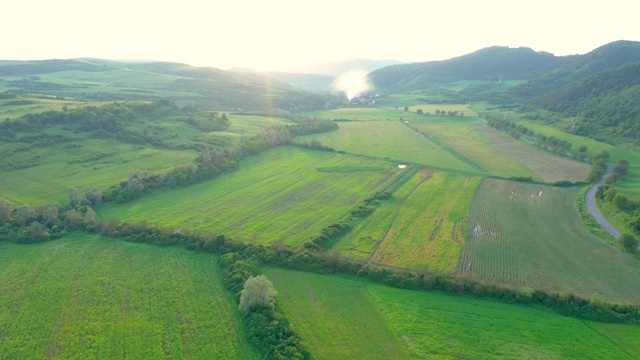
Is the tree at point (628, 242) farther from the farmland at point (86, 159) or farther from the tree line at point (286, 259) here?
the farmland at point (86, 159)

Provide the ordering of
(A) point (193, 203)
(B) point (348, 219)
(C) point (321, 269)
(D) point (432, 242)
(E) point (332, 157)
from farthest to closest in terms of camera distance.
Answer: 1. (E) point (332, 157)
2. (A) point (193, 203)
3. (B) point (348, 219)
4. (D) point (432, 242)
5. (C) point (321, 269)

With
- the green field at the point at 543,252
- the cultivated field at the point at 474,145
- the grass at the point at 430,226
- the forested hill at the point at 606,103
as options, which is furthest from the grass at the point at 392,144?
the forested hill at the point at 606,103

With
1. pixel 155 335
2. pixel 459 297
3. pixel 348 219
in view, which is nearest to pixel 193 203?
pixel 348 219

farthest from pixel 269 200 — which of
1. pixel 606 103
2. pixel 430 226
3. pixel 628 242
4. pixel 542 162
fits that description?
pixel 606 103

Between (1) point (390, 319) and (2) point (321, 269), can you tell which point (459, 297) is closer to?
(1) point (390, 319)

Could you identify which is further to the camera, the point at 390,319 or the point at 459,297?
the point at 459,297

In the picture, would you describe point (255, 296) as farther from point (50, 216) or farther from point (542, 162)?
point (542, 162)
